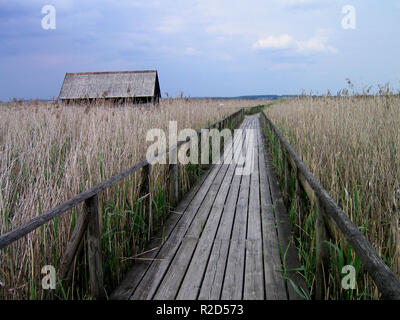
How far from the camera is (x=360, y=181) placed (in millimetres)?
2850

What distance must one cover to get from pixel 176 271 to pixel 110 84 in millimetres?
17703

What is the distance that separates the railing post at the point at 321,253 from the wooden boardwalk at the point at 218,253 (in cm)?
23

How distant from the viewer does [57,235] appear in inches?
79.4

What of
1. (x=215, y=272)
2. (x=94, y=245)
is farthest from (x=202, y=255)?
(x=94, y=245)

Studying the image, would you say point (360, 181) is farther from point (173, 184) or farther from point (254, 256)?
point (173, 184)

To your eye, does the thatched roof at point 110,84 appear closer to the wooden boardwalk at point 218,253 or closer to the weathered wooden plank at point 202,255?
the wooden boardwalk at point 218,253

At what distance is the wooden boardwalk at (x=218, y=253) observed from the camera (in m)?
2.12

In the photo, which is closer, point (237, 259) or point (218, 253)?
point (237, 259)

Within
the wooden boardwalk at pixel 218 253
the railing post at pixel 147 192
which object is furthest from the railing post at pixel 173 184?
the railing post at pixel 147 192

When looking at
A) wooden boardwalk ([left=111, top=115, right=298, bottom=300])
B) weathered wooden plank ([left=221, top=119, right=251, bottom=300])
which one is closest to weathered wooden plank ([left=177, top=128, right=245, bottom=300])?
wooden boardwalk ([left=111, top=115, right=298, bottom=300])

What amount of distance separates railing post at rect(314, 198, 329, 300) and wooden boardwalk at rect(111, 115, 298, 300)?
235 mm
